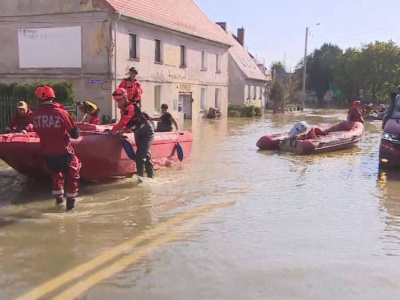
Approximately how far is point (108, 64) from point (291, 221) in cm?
1807

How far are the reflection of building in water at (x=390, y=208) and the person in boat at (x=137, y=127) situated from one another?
4148mm

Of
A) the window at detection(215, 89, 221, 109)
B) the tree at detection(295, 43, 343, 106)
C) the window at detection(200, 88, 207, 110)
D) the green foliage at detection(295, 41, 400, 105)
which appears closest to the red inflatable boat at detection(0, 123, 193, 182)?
the window at detection(200, 88, 207, 110)

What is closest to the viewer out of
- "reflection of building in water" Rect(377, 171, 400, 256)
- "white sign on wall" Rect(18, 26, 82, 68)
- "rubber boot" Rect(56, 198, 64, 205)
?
"reflection of building in water" Rect(377, 171, 400, 256)

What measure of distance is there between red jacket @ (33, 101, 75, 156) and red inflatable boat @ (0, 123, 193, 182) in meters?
1.03

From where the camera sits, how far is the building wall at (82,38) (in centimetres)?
2342

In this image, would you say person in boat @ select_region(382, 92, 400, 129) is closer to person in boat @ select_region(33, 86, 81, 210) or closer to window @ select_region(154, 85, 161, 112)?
person in boat @ select_region(33, 86, 81, 210)

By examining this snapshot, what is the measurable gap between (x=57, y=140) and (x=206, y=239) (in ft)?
8.62

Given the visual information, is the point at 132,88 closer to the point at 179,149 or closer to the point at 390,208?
the point at 179,149

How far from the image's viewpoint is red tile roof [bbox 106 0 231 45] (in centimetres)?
2495

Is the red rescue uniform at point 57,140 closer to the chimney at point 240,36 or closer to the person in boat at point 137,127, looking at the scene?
the person in boat at point 137,127

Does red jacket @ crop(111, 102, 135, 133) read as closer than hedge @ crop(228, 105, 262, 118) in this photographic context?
Yes

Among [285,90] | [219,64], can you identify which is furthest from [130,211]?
[285,90]

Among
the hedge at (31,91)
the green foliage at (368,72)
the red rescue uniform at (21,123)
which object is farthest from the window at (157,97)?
the green foliage at (368,72)

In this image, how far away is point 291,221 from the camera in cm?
694
